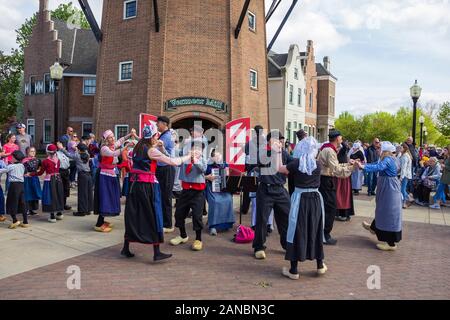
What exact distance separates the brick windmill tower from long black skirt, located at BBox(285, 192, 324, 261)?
14115mm

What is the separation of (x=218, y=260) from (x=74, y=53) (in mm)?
29939

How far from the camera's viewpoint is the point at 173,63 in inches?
733

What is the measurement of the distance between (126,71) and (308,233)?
16893mm

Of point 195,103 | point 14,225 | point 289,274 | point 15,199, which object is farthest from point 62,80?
point 289,274

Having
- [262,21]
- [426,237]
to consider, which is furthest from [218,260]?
[262,21]

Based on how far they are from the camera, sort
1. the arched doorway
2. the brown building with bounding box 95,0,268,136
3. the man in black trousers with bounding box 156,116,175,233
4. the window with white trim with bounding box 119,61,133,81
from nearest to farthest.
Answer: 1. the man in black trousers with bounding box 156,116,175,233
2. the brown building with bounding box 95,0,268,136
3. the window with white trim with bounding box 119,61,133,81
4. the arched doorway

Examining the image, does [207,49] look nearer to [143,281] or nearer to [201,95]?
[201,95]

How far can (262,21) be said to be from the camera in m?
22.8

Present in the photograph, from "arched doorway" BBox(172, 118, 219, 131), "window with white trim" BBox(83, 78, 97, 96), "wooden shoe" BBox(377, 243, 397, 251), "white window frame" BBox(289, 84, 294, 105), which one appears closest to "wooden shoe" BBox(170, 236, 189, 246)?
"wooden shoe" BBox(377, 243, 397, 251)

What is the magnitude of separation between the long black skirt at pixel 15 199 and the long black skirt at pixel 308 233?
19.0ft

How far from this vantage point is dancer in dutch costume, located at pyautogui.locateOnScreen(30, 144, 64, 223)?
8508 mm

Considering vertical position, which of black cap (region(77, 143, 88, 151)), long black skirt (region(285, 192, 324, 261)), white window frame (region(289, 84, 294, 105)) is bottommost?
long black skirt (region(285, 192, 324, 261))

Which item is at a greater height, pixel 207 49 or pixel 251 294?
pixel 207 49

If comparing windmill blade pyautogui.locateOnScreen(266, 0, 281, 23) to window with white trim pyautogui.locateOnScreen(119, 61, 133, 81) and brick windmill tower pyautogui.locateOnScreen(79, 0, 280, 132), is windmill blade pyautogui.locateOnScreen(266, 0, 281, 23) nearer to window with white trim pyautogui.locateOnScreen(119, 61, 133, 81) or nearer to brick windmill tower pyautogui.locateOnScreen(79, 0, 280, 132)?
brick windmill tower pyautogui.locateOnScreen(79, 0, 280, 132)
